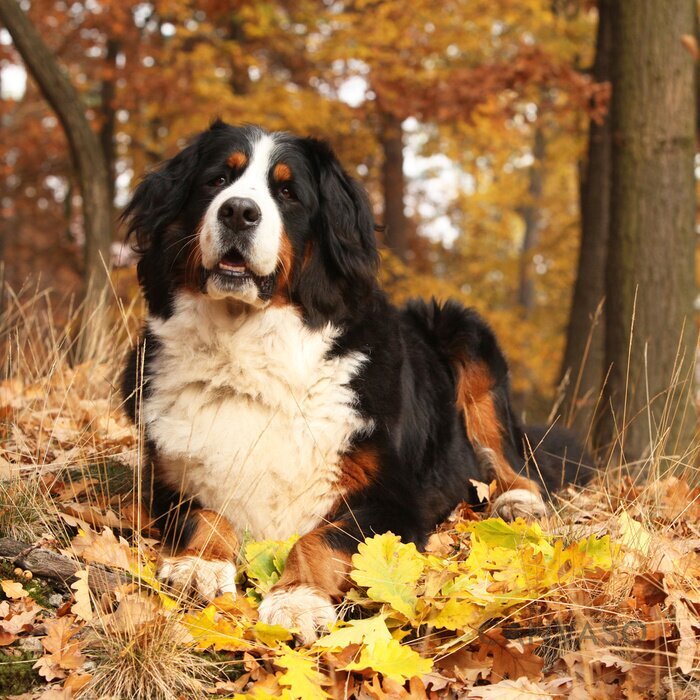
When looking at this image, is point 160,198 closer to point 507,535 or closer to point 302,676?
point 507,535

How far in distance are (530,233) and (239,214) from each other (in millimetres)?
20273

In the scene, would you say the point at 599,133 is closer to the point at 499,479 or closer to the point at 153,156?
the point at 499,479

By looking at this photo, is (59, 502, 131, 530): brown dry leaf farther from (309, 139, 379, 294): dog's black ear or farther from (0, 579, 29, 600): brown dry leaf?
(309, 139, 379, 294): dog's black ear

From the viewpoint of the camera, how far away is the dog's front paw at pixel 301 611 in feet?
8.68

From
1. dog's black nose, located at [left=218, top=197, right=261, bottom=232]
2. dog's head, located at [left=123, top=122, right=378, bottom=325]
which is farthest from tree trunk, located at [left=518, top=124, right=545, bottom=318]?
dog's black nose, located at [left=218, top=197, right=261, bottom=232]

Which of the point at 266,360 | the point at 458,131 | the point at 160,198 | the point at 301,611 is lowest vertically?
the point at 301,611

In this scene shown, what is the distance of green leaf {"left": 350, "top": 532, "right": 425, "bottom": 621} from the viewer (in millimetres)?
2715

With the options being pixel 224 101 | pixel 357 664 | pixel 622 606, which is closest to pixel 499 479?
pixel 622 606

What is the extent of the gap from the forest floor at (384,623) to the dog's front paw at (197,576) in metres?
0.06

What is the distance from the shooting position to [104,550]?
9.73 feet

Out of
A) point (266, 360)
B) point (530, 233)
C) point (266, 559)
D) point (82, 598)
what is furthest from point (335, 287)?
point (530, 233)

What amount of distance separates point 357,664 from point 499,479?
2.04 metres

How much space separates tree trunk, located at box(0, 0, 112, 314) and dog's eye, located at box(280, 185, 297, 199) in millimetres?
4658

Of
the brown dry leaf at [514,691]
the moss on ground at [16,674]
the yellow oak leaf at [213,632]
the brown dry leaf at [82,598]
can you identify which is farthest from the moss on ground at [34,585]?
the brown dry leaf at [514,691]
